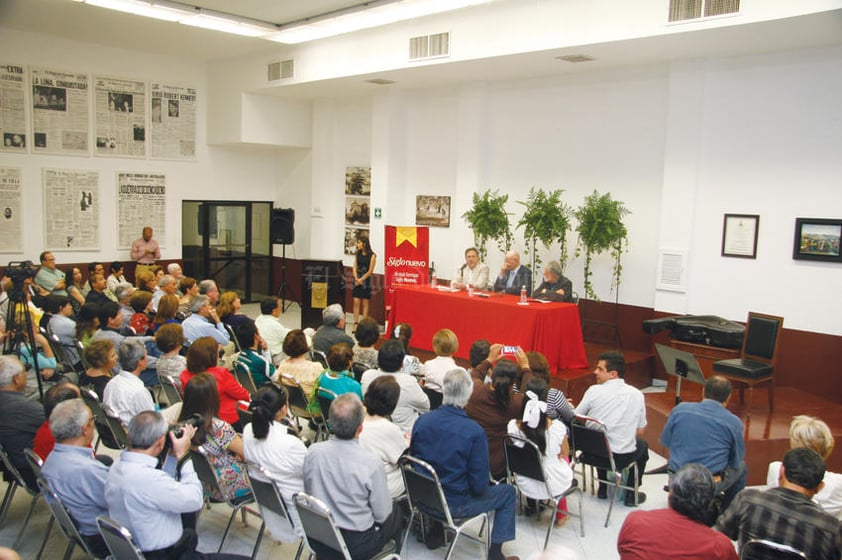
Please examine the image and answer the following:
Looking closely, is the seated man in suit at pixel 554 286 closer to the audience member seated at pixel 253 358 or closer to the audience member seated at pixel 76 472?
the audience member seated at pixel 253 358

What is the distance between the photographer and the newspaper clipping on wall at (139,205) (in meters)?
12.0

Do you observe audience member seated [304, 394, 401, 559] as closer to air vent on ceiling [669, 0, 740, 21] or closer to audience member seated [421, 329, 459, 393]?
audience member seated [421, 329, 459, 393]

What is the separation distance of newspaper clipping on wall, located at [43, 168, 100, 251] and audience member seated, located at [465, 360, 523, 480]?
9470 mm

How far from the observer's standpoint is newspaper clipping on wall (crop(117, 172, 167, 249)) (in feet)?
39.3

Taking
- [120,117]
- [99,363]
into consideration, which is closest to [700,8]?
[99,363]

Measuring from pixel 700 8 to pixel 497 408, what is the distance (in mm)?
4778

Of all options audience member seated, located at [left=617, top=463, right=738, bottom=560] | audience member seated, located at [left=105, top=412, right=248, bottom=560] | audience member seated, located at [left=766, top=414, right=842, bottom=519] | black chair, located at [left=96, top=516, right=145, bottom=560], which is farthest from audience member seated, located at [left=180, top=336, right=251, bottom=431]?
audience member seated, located at [left=766, top=414, right=842, bottom=519]

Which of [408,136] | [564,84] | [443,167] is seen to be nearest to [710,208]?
[564,84]

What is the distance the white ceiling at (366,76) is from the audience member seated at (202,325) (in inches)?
178

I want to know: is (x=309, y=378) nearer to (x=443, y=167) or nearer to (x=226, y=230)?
(x=443, y=167)

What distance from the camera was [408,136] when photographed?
11.6 metres

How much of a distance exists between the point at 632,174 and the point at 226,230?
26.3 feet

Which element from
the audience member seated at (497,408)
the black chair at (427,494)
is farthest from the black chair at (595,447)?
the black chair at (427,494)

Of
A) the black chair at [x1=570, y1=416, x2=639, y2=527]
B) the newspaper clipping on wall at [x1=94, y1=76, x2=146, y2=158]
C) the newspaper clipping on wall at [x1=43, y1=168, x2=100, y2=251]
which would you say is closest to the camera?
the black chair at [x1=570, y1=416, x2=639, y2=527]
